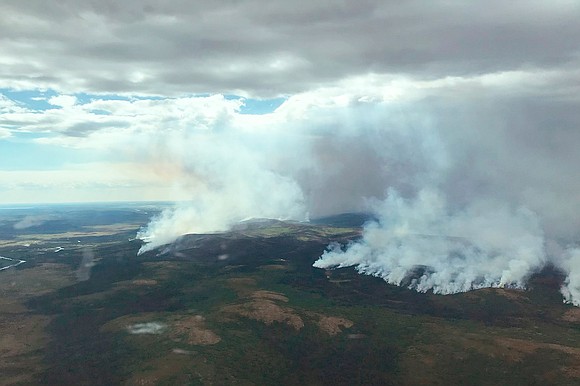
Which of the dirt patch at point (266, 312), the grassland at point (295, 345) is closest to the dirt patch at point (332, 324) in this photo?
the grassland at point (295, 345)

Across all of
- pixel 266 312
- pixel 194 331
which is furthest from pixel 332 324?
pixel 194 331

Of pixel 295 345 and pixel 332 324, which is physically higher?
pixel 332 324

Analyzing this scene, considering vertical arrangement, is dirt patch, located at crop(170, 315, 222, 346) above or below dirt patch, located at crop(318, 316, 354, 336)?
above

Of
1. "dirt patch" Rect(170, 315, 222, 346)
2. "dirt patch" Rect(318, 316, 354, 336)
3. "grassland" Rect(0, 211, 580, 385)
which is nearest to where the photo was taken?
"grassland" Rect(0, 211, 580, 385)

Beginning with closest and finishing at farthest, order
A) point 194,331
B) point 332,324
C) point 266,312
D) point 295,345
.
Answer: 1. point 295,345
2. point 194,331
3. point 332,324
4. point 266,312

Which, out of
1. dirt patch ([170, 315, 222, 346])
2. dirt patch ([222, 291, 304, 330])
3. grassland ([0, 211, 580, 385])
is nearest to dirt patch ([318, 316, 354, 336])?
grassland ([0, 211, 580, 385])

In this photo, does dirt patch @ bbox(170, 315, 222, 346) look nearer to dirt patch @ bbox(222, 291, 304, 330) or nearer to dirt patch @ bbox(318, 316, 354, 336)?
dirt patch @ bbox(222, 291, 304, 330)

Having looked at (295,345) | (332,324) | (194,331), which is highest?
(194,331)

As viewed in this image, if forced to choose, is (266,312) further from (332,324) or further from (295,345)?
(295,345)
